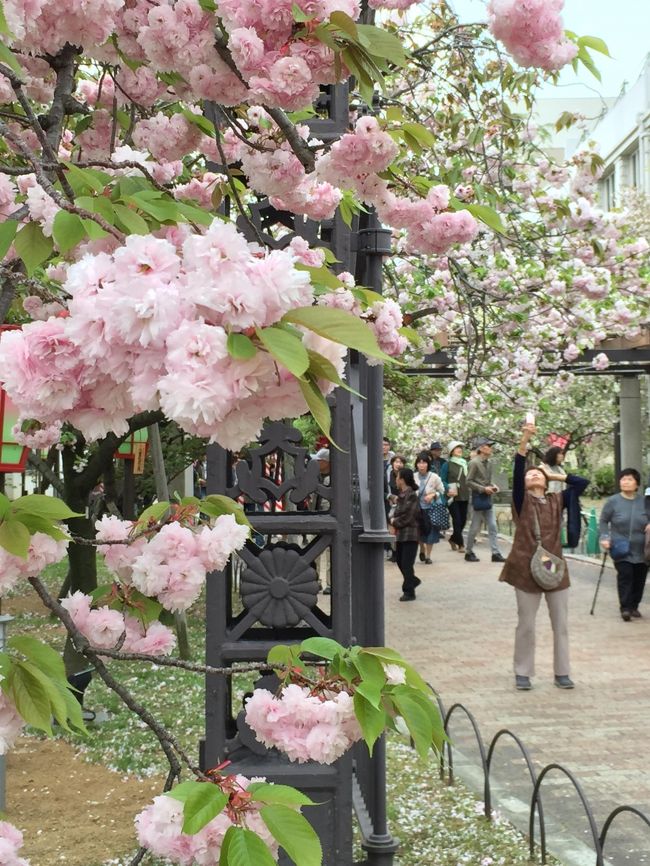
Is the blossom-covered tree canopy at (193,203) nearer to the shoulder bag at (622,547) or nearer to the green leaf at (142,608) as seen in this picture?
the green leaf at (142,608)

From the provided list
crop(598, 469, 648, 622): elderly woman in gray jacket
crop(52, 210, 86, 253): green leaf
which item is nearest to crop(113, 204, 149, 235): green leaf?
crop(52, 210, 86, 253): green leaf

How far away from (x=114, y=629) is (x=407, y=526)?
12.2 meters

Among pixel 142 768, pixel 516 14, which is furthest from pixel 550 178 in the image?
pixel 516 14

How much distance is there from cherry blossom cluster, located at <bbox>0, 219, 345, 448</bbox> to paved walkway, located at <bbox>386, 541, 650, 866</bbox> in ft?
14.6

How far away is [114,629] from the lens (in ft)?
9.11

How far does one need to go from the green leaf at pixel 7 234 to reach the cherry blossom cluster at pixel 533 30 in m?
1.59

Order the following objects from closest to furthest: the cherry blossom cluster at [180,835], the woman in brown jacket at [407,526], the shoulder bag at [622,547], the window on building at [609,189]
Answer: the cherry blossom cluster at [180,835]
the shoulder bag at [622,547]
the woman in brown jacket at [407,526]
the window on building at [609,189]

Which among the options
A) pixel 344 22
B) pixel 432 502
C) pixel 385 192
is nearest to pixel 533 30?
pixel 385 192

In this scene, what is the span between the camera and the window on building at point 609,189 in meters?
34.7

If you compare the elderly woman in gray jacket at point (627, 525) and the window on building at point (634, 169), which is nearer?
the elderly woman in gray jacket at point (627, 525)

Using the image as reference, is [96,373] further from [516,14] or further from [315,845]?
[516,14]

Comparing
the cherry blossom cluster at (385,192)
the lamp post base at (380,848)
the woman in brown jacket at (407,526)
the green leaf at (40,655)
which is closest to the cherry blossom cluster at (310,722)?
the green leaf at (40,655)

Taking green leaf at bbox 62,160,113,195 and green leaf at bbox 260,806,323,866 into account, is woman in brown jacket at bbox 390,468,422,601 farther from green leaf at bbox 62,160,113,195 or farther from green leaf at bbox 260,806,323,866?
green leaf at bbox 260,806,323,866

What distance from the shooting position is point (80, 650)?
2.26 meters
